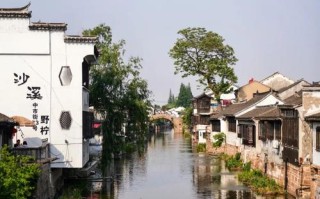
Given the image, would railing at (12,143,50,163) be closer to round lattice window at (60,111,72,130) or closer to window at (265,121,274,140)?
round lattice window at (60,111,72,130)

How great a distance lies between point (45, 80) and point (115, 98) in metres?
10.4

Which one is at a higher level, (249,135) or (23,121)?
(23,121)

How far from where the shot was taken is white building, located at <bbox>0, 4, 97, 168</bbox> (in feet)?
96.0

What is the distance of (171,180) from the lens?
136ft

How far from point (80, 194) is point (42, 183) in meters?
6.39

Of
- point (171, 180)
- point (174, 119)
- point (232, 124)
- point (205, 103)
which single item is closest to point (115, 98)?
point (171, 180)

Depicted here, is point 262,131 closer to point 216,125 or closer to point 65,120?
point 65,120

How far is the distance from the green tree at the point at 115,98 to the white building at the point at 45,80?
27.7 feet

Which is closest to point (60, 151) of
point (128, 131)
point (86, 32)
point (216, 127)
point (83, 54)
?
point (83, 54)

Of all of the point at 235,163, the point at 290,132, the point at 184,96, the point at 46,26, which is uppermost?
the point at 184,96

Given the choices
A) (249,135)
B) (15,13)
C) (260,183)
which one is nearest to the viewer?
(15,13)

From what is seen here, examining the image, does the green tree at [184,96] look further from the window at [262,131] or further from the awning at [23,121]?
the awning at [23,121]

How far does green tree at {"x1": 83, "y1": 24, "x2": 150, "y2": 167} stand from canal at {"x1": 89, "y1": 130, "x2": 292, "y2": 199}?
129 inches

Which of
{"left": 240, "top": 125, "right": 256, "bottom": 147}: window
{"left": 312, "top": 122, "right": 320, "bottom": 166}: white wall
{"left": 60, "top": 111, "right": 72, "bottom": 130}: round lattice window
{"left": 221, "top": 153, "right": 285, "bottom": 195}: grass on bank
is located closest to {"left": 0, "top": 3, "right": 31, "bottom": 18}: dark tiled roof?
{"left": 60, "top": 111, "right": 72, "bottom": 130}: round lattice window
